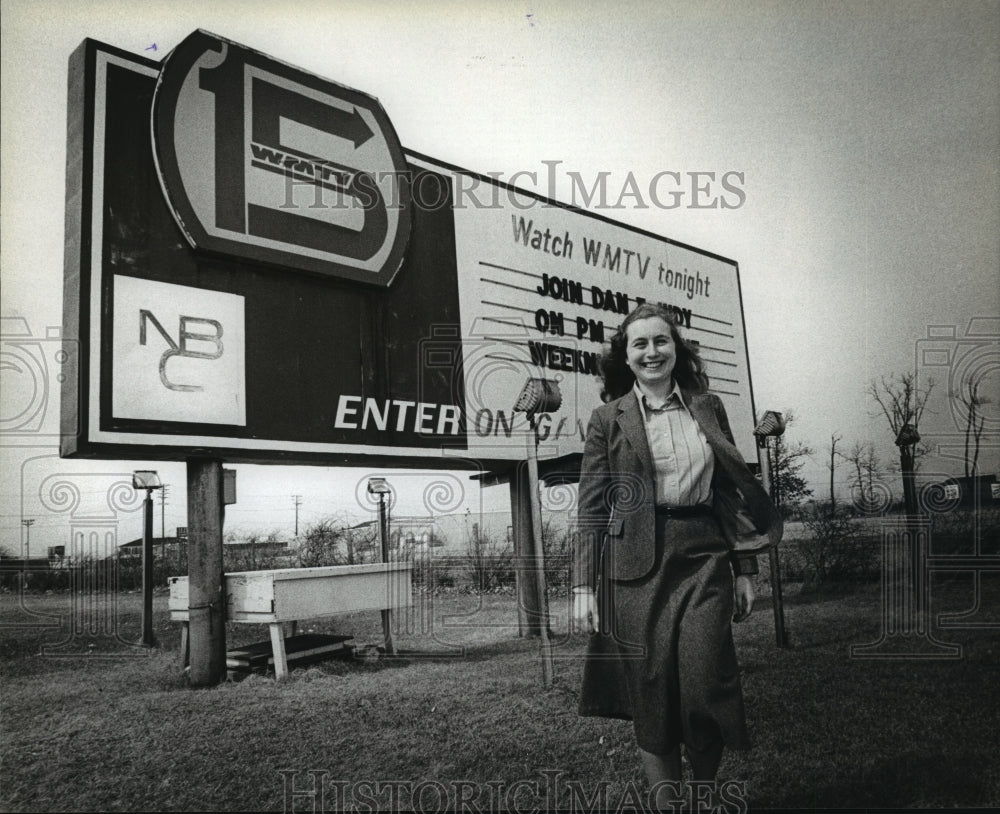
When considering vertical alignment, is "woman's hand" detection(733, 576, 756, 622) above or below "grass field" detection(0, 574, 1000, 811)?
above

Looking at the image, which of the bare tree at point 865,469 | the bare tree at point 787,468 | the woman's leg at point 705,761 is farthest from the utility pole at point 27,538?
the bare tree at point 865,469

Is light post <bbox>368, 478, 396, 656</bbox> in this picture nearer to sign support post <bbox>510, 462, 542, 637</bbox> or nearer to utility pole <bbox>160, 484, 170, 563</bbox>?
sign support post <bbox>510, 462, 542, 637</bbox>

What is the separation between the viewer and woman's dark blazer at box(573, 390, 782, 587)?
2348 mm

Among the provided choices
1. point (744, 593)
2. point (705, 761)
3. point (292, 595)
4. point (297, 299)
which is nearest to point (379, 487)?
point (292, 595)

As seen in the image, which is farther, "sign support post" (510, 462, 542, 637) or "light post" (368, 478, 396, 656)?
"sign support post" (510, 462, 542, 637)

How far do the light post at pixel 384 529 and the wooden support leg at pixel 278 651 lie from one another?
429 mm

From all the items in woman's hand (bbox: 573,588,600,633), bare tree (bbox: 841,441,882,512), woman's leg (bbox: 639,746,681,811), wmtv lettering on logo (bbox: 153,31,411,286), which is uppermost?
wmtv lettering on logo (bbox: 153,31,411,286)

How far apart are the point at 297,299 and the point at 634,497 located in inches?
68.9

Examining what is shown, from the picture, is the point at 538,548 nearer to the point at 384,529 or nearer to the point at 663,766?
the point at 384,529

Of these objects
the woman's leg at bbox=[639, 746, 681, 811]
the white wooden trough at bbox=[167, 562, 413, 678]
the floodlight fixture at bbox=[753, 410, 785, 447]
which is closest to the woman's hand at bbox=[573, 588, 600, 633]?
the woman's leg at bbox=[639, 746, 681, 811]

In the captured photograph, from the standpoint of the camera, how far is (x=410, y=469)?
3668 millimetres

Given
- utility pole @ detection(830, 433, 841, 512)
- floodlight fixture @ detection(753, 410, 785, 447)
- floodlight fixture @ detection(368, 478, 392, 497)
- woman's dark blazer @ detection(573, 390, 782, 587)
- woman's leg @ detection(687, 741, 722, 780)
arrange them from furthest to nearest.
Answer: utility pole @ detection(830, 433, 841, 512) → floodlight fixture @ detection(753, 410, 785, 447) → floodlight fixture @ detection(368, 478, 392, 497) → woman's dark blazer @ detection(573, 390, 782, 587) → woman's leg @ detection(687, 741, 722, 780)

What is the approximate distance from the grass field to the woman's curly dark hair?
4.02 feet

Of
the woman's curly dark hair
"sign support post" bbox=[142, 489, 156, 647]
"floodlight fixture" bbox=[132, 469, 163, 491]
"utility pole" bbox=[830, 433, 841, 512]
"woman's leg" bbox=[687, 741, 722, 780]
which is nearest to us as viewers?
"woman's leg" bbox=[687, 741, 722, 780]
